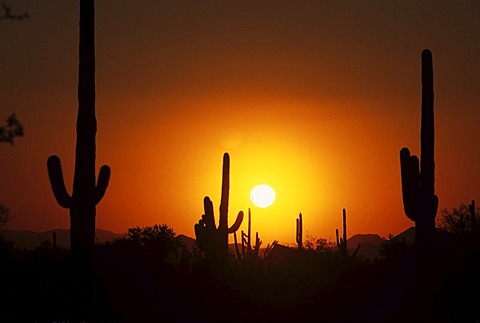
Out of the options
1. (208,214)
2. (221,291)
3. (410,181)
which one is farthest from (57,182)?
(208,214)

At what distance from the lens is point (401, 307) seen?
1928 centimetres

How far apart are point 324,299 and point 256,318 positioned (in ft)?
6.13

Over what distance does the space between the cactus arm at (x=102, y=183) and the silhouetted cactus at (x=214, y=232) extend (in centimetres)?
937

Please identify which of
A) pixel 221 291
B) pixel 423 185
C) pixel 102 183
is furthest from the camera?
pixel 221 291

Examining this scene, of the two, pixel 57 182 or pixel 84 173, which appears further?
pixel 84 173

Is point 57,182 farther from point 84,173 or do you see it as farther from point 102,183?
point 102,183

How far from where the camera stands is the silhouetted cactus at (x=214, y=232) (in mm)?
27938

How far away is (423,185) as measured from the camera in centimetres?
1945

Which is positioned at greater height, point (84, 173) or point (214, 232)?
point (84, 173)

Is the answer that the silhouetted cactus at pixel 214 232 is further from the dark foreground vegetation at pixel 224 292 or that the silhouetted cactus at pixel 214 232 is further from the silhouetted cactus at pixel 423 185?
the silhouetted cactus at pixel 423 185

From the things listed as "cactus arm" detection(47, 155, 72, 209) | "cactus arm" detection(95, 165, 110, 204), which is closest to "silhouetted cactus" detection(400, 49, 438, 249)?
"cactus arm" detection(95, 165, 110, 204)

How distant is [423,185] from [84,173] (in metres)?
7.57

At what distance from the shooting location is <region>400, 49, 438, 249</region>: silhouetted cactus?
19219 millimetres

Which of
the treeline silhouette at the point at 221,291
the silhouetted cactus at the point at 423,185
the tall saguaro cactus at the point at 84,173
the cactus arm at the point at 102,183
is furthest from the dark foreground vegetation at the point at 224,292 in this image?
the cactus arm at the point at 102,183
